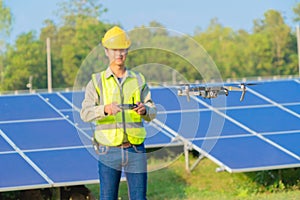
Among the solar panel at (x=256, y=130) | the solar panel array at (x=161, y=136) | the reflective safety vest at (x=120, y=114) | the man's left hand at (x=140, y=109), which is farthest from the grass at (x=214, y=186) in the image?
the man's left hand at (x=140, y=109)

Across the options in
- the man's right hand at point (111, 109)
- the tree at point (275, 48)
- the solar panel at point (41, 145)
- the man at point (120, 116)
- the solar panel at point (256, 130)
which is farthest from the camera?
the tree at point (275, 48)

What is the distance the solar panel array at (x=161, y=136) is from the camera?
11.5 meters

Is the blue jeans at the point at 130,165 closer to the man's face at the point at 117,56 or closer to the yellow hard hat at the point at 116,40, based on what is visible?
the man's face at the point at 117,56

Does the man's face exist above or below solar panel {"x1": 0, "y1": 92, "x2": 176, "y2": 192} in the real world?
above

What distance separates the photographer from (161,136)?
13.4 meters

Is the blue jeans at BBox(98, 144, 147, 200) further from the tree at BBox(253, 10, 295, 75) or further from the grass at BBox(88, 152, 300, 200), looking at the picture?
the tree at BBox(253, 10, 295, 75)

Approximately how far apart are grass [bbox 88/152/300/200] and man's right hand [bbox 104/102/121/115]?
449 cm

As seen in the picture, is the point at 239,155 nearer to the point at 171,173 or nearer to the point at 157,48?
the point at 171,173

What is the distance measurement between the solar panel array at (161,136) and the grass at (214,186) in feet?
1.95

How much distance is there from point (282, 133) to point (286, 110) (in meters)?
0.98

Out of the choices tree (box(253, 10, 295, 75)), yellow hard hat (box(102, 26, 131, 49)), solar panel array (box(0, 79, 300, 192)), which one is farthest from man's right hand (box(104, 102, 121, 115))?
tree (box(253, 10, 295, 75))

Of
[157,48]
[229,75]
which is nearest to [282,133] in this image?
[157,48]

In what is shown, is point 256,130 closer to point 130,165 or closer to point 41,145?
point 41,145

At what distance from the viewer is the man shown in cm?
743
